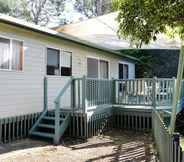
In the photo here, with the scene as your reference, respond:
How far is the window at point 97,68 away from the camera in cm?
1321

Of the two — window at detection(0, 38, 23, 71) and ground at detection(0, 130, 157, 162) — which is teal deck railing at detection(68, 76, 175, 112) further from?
window at detection(0, 38, 23, 71)

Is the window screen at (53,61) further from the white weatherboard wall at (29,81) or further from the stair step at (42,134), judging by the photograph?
the stair step at (42,134)

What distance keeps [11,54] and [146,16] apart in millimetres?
5027

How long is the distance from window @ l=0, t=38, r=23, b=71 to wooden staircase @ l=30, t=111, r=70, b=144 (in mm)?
1896

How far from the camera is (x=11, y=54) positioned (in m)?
8.34

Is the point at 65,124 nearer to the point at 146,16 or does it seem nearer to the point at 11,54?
the point at 11,54

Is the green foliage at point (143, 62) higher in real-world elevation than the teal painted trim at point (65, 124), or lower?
higher

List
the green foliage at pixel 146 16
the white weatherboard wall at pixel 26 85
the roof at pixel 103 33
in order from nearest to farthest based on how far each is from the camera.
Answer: the green foliage at pixel 146 16
the white weatherboard wall at pixel 26 85
the roof at pixel 103 33

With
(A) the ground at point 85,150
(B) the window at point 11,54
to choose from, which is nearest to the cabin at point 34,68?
(B) the window at point 11,54

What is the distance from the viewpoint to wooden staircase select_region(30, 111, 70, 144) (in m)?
8.41

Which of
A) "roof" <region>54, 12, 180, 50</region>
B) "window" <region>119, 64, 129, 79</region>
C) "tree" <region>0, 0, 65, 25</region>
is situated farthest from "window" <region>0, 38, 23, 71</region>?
"tree" <region>0, 0, 65, 25</region>

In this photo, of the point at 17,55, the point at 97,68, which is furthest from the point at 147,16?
the point at 97,68

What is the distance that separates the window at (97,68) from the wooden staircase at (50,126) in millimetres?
4077

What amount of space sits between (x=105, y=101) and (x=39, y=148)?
3.63 m
